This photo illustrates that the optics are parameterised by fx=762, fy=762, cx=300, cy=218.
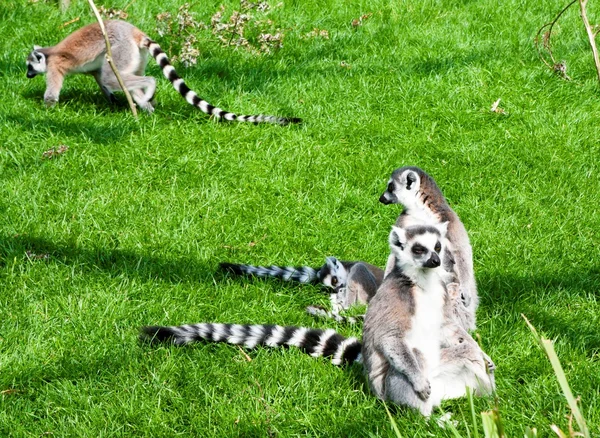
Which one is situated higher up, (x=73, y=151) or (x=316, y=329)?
(x=316, y=329)

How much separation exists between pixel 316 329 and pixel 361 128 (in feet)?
9.95

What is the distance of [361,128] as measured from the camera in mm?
6637

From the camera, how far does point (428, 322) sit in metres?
3.56

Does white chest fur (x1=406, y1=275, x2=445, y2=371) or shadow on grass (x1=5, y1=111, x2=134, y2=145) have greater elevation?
white chest fur (x1=406, y1=275, x2=445, y2=371)

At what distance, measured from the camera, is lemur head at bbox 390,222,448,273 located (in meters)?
3.60

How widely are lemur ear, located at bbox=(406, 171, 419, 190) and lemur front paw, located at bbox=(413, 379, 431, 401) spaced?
5.38 ft

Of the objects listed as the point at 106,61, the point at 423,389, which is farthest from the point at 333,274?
the point at 106,61

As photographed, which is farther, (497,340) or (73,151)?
(73,151)

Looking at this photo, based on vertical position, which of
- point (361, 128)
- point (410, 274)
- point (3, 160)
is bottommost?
point (3, 160)

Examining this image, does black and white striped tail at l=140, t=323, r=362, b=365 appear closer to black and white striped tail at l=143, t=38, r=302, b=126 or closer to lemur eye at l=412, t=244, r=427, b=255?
lemur eye at l=412, t=244, r=427, b=255

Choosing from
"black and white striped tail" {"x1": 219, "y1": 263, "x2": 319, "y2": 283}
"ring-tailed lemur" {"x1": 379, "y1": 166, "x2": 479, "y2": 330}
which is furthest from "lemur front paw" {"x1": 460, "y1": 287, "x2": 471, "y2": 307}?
"black and white striped tail" {"x1": 219, "y1": 263, "x2": 319, "y2": 283}

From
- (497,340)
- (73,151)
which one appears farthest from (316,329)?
(73,151)

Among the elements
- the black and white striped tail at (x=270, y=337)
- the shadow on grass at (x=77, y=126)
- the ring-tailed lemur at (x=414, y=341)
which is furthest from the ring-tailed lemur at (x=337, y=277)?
the shadow on grass at (x=77, y=126)

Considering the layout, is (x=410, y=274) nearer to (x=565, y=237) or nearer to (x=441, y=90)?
(x=565, y=237)
